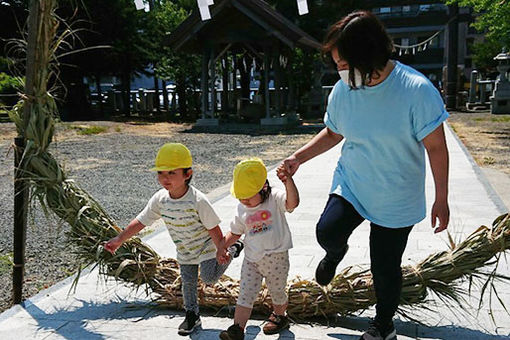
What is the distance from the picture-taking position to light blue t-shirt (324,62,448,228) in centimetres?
229

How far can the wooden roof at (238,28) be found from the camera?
1703 cm

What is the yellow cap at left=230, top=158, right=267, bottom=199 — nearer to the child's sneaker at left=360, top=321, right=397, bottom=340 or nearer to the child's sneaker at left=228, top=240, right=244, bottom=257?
the child's sneaker at left=228, top=240, right=244, bottom=257

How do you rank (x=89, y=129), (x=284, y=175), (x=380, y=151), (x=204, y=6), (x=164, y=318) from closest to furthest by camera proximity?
(x=380, y=151) → (x=284, y=175) → (x=164, y=318) → (x=204, y=6) → (x=89, y=129)

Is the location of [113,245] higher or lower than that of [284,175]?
lower

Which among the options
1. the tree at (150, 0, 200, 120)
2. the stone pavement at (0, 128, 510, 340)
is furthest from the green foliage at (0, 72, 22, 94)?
the tree at (150, 0, 200, 120)

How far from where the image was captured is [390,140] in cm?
236

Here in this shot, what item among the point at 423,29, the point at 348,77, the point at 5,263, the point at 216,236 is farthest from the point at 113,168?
the point at 423,29

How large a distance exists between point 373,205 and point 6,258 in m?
3.22

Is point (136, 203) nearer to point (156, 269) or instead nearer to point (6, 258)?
point (6, 258)

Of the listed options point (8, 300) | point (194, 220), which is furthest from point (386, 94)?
point (8, 300)

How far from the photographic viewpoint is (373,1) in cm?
3897

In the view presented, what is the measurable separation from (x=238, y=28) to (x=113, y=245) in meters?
15.9

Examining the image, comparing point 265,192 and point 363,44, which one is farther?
point 265,192

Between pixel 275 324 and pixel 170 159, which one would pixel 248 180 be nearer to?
pixel 170 159
